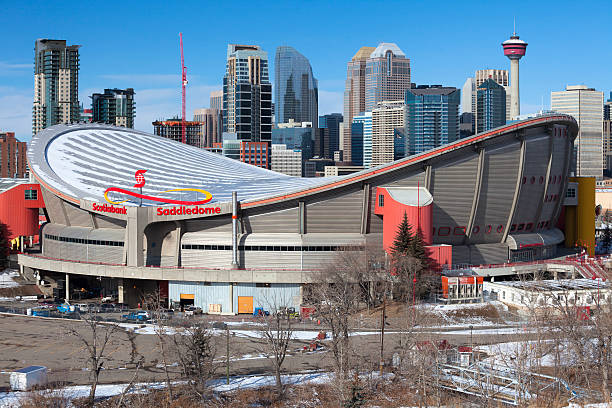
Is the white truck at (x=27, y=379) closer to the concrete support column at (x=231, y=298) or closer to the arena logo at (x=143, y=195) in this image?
the concrete support column at (x=231, y=298)

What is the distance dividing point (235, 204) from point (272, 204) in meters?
3.35

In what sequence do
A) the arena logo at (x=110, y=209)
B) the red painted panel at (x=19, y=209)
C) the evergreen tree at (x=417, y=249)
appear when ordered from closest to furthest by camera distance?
the evergreen tree at (x=417, y=249) < the arena logo at (x=110, y=209) < the red painted panel at (x=19, y=209)

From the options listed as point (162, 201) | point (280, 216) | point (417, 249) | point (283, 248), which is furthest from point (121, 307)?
point (417, 249)

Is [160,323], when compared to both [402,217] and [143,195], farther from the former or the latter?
[143,195]

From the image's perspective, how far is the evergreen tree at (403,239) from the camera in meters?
69.2

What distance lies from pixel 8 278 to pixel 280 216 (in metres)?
30.1

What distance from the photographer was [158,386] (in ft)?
147

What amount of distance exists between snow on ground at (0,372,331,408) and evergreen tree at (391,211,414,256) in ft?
76.2

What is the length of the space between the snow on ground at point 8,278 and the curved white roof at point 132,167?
413 inches

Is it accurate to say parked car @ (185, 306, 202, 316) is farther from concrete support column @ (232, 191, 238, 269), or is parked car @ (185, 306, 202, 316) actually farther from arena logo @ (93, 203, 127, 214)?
arena logo @ (93, 203, 127, 214)

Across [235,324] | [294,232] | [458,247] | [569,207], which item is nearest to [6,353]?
[235,324]

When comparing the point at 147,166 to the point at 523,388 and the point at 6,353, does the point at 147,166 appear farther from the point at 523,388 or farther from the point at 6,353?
the point at 523,388

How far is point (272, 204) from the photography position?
73.0 metres

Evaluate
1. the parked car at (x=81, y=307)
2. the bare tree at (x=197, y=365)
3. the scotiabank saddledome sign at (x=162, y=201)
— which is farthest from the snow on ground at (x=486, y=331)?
the parked car at (x=81, y=307)
